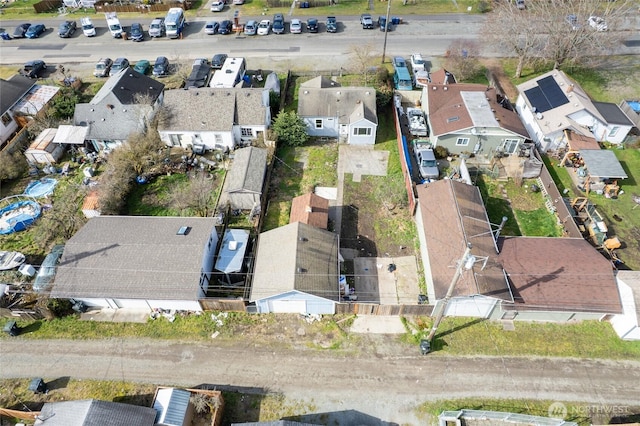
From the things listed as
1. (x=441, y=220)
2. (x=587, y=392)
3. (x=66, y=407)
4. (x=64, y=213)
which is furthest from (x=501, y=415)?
(x=64, y=213)

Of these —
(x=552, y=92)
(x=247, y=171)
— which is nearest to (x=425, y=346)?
(x=247, y=171)

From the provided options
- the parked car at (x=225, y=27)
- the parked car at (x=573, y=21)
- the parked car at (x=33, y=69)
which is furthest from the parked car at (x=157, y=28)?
the parked car at (x=573, y=21)

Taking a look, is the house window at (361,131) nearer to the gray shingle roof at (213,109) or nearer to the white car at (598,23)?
the gray shingle roof at (213,109)

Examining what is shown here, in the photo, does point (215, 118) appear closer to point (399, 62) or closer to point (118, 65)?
point (118, 65)

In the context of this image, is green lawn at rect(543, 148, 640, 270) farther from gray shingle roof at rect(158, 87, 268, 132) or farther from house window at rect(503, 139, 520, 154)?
gray shingle roof at rect(158, 87, 268, 132)

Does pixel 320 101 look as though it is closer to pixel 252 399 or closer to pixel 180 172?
pixel 180 172

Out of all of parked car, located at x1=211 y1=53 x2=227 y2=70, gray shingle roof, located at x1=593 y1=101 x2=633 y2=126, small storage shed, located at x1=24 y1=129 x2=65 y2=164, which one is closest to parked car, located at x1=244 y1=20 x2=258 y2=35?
parked car, located at x1=211 y1=53 x2=227 y2=70

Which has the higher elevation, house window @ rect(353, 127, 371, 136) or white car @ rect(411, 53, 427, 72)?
white car @ rect(411, 53, 427, 72)
